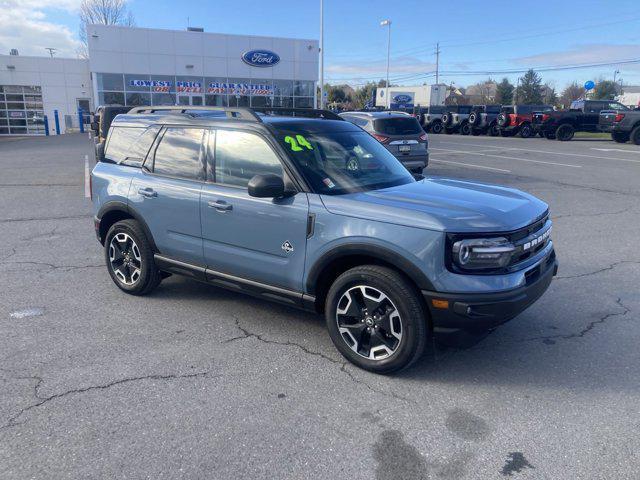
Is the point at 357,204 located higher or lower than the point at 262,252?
higher

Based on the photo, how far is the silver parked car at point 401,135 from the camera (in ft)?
41.3

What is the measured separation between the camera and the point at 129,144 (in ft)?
17.3

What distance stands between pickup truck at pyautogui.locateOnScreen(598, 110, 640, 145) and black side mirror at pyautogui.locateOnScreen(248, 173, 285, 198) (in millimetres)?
26057

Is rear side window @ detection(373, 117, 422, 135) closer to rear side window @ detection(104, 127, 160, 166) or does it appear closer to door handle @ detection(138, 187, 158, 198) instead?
rear side window @ detection(104, 127, 160, 166)

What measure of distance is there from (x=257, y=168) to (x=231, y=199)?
0.33 m

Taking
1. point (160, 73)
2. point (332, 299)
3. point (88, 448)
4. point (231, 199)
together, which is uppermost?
point (160, 73)

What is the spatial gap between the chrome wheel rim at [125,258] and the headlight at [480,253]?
3117 mm

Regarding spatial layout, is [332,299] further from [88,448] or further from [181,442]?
[88,448]

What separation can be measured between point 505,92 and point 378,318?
330 feet

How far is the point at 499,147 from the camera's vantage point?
24453 mm

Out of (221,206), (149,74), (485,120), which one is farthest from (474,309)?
(149,74)

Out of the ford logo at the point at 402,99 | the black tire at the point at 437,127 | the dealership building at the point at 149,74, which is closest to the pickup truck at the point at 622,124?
the black tire at the point at 437,127

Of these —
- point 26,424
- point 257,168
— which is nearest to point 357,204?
point 257,168

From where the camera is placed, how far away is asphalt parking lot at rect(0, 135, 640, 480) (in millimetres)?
2805
